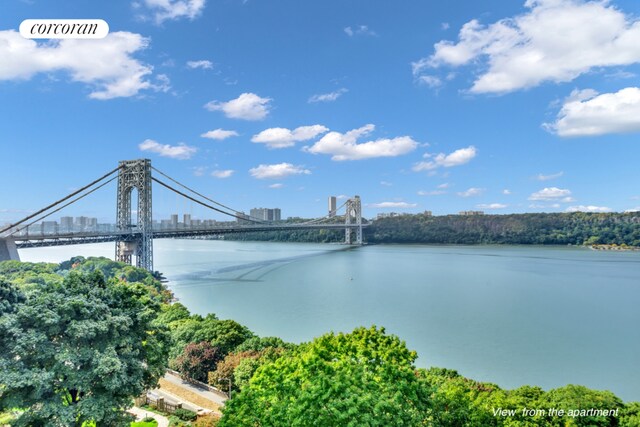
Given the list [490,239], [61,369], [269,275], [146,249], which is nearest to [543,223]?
[490,239]

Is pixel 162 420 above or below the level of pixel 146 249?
below

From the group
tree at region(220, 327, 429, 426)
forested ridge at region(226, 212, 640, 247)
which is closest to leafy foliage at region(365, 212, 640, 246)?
forested ridge at region(226, 212, 640, 247)

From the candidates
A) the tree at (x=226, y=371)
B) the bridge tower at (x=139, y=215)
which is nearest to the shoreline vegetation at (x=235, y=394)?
the tree at (x=226, y=371)

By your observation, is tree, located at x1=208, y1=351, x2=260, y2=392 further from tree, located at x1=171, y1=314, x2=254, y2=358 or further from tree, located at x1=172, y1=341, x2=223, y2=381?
tree, located at x1=171, y1=314, x2=254, y2=358

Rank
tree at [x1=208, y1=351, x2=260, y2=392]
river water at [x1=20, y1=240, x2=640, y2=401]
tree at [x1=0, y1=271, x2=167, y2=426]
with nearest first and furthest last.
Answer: tree at [x1=0, y1=271, x2=167, y2=426]
tree at [x1=208, y1=351, x2=260, y2=392]
river water at [x1=20, y1=240, x2=640, y2=401]

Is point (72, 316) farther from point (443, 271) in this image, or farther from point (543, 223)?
point (543, 223)
